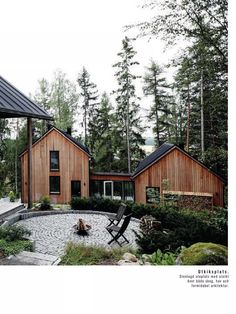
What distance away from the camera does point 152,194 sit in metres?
5.79

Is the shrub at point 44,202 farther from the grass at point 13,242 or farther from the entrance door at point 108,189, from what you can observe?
the grass at point 13,242

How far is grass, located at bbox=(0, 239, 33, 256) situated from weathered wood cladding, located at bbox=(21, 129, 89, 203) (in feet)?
4.93

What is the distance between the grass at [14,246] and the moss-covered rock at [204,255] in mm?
1927

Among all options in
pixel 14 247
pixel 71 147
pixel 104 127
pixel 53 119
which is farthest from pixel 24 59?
pixel 14 247

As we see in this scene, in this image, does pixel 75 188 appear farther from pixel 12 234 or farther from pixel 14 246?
pixel 14 246

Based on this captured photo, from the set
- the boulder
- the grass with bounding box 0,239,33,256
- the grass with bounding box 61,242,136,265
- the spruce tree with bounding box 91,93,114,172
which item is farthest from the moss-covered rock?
the spruce tree with bounding box 91,93,114,172

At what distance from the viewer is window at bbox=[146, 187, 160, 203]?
5699 millimetres

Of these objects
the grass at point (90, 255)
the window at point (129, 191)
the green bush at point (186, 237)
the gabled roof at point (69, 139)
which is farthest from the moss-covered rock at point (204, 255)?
the gabled roof at point (69, 139)

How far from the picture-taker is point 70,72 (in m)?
4.57

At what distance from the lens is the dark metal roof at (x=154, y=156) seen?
18.8ft
